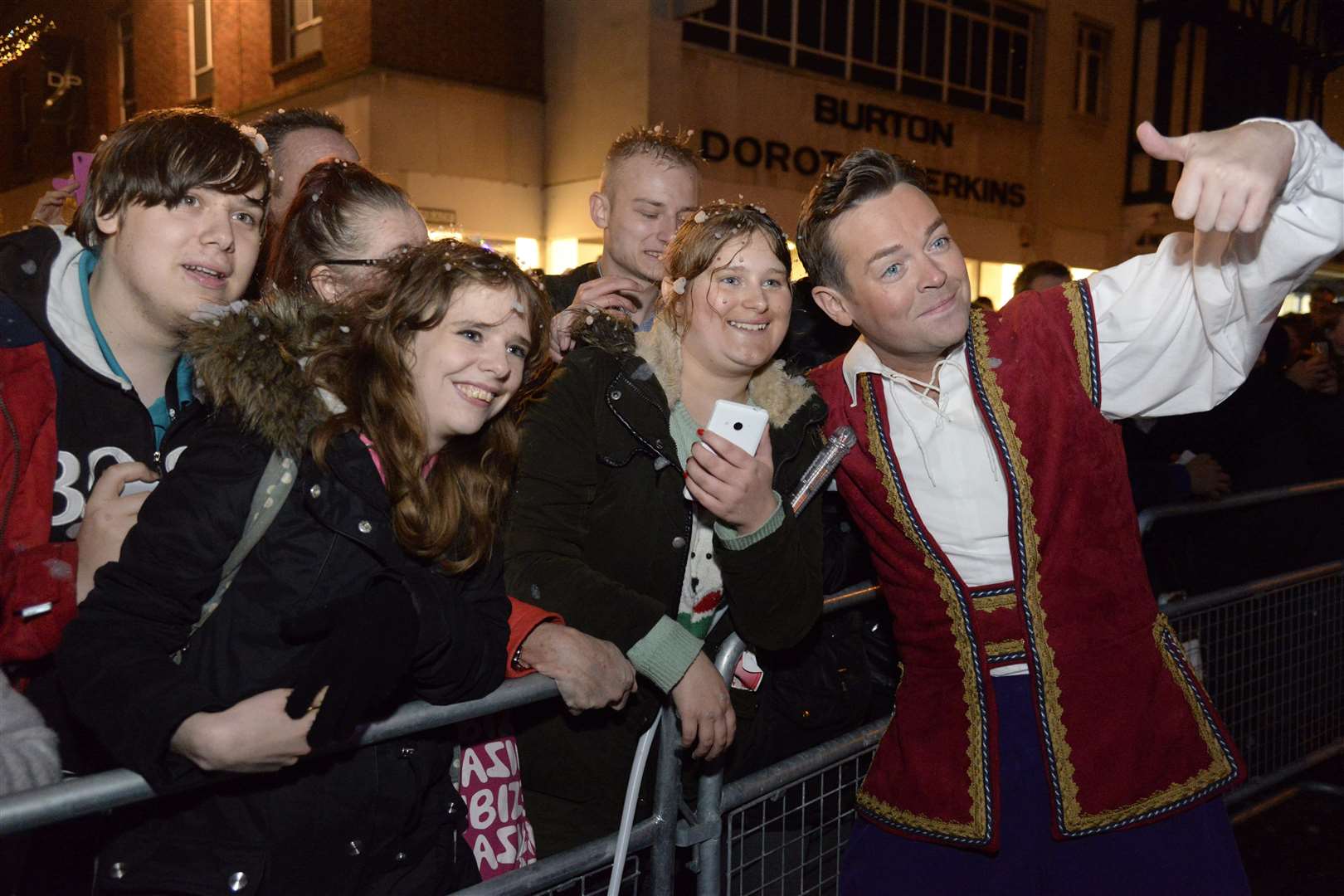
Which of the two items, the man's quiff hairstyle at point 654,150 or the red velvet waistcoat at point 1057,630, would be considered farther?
the man's quiff hairstyle at point 654,150

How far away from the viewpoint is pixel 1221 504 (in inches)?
159

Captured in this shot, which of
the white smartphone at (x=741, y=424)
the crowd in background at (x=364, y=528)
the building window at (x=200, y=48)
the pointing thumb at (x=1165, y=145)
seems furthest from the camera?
the building window at (x=200, y=48)

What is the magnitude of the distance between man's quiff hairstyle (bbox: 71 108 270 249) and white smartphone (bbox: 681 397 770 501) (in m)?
1.18

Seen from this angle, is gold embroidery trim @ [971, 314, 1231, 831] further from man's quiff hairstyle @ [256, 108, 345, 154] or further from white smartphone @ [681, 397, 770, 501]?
man's quiff hairstyle @ [256, 108, 345, 154]

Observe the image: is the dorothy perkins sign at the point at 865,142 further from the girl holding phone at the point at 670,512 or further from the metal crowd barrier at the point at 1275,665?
the girl holding phone at the point at 670,512

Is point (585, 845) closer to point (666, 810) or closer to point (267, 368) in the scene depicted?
point (666, 810)

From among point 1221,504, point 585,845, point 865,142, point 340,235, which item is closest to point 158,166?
point 340,235

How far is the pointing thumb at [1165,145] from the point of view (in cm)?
186

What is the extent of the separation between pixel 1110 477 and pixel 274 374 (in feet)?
5.92

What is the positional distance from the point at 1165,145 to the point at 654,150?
2166mm

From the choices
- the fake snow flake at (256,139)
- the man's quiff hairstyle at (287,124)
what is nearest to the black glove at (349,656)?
the fake snow flake at (256,139)

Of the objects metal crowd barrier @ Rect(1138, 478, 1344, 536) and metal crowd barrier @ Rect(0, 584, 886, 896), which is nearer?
metal crowd barrier @ Rect(0, 584, 886, 896)

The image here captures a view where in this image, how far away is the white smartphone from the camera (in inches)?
86.9

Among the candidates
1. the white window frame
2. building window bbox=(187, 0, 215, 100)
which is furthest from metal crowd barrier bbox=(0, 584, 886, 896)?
the white window frame
